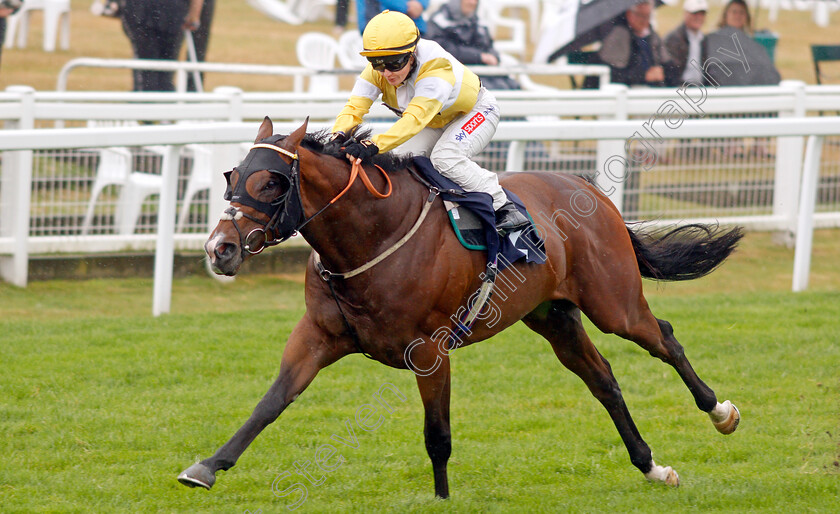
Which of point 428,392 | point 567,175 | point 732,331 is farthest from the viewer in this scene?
point 732,331

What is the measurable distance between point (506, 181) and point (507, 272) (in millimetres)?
578

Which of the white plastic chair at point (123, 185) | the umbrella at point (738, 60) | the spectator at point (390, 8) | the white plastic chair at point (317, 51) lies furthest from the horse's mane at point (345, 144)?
the white plastic chair at point (317, 51)

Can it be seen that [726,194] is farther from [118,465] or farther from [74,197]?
[118,465]

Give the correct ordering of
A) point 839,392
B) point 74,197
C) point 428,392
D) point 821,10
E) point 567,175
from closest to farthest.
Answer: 1. point 428,392
2. point 567,175
3. point 839,392
4. point 74,197
5. point 821,10

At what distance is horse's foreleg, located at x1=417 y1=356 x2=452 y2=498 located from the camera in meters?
4.04

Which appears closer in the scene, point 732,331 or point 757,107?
point 732,331

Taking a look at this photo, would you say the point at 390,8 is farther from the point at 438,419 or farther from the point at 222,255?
the point at 222,255

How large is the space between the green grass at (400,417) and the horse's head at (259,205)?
118 cm

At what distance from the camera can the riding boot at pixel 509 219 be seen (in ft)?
13.9

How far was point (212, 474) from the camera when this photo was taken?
11.6 ft

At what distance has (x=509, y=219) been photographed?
14.0 feet

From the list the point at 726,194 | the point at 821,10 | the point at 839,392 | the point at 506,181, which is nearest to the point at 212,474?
the point at 506,181

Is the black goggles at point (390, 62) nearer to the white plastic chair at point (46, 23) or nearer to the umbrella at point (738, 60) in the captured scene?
the umbrella at point (738, 60)

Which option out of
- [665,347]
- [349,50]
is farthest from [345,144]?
[349,50]
